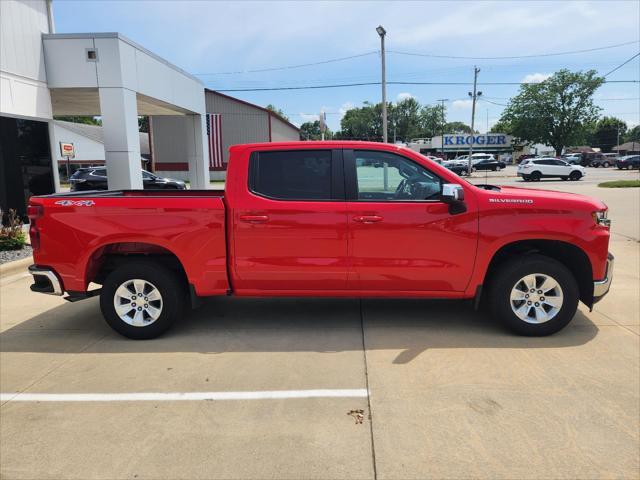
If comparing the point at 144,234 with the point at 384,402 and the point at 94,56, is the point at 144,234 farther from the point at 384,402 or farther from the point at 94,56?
the point at 94,56

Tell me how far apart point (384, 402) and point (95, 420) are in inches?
80.4

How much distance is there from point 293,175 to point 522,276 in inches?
95.7

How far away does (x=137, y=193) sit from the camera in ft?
20.6

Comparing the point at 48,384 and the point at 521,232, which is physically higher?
the point at 521,232

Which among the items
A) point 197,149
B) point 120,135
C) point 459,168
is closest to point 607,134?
point 459,168

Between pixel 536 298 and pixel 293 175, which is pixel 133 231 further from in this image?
pixel 536 298

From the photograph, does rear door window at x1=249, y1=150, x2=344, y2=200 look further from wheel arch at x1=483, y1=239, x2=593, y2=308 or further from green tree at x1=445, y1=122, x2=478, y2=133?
green tree at x1=445, y1=122, x2=478, y2=133

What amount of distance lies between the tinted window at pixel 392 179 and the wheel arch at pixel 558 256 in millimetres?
977

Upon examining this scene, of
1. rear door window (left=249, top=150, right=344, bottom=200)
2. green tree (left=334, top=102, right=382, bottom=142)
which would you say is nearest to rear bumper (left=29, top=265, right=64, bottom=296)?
rear door window (left=249, top=150, right=344, bottom=200)

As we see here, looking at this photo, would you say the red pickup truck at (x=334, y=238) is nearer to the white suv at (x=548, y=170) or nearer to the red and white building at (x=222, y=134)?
the white suv at (x=548, y=170)

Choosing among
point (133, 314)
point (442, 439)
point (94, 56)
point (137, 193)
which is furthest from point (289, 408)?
point (94, 56)

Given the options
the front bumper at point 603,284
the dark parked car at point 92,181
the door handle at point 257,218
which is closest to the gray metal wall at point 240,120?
the dark parked car at point 92,181

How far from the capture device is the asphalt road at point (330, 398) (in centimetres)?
289

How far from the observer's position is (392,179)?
4809 millimetres
